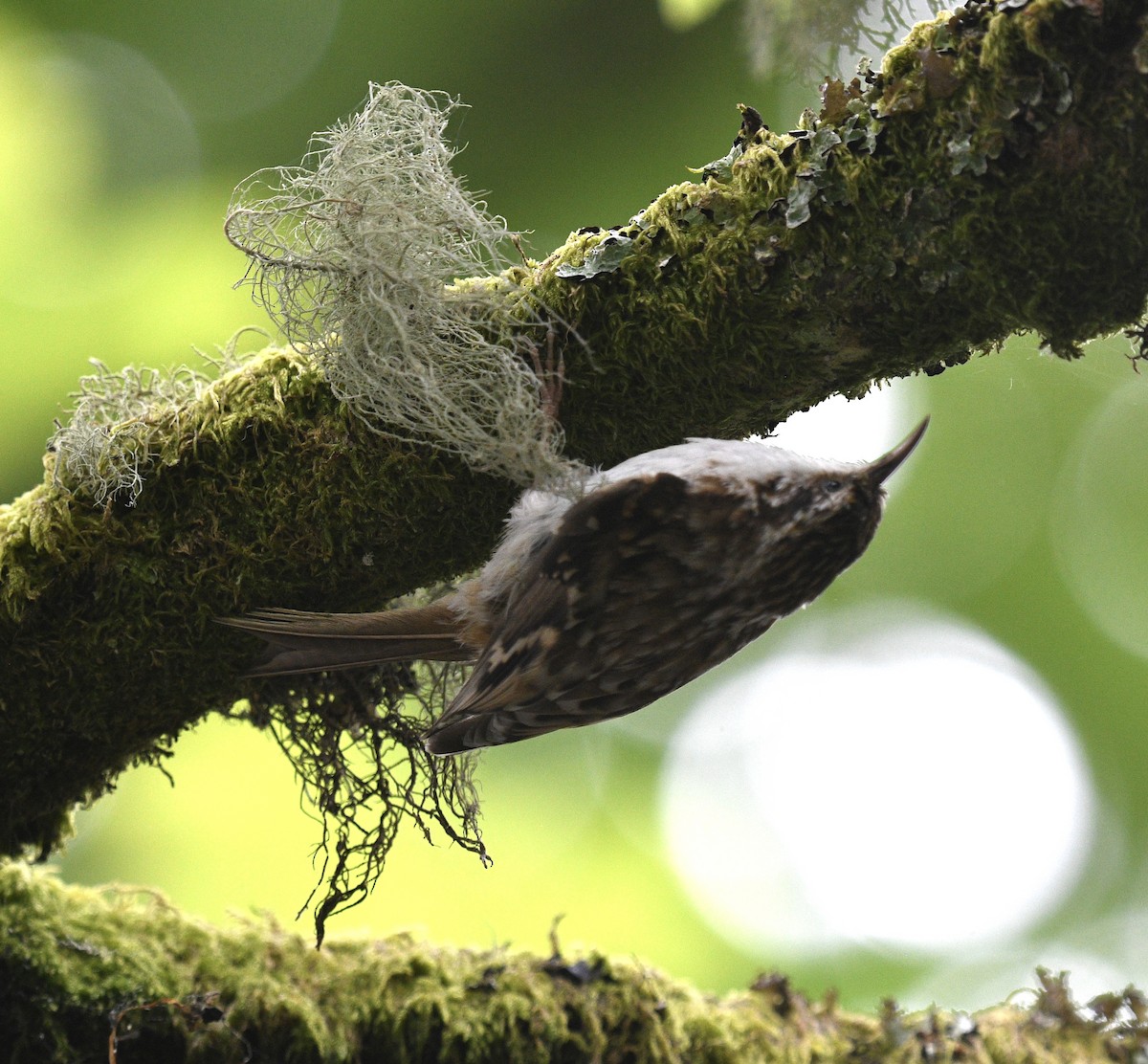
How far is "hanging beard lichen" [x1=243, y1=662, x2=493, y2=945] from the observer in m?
2.60

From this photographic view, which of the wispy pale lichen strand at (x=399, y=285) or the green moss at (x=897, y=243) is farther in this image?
the wispy pale lichen strand at (x=399, y=285)

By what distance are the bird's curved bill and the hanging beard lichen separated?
3.94 ft

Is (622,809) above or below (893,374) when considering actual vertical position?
above

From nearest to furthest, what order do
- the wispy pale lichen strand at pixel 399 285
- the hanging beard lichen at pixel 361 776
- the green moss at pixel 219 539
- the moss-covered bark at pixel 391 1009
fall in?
the wispy pale lichen strand at pixel 399 285
the green moss at pixel 219 539
the moss-covered bark at pixel 391 1009
the hanging beard lichen at pixel 361 776

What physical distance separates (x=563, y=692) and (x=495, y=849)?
2.89 m

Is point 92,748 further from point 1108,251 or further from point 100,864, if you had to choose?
point 100,864

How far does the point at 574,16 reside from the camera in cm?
444

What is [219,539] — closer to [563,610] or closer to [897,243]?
[563,610]

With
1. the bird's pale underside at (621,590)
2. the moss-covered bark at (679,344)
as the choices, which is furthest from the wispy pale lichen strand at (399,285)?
the bird's pale underside at (621,590)

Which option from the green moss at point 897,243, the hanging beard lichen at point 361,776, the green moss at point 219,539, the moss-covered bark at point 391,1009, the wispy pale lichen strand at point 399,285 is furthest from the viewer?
the hanging beard lichen at point 361,776

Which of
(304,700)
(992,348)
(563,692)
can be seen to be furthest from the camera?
(304,700)

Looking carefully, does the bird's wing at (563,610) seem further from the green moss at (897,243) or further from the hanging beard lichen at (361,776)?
the hanging beard lichen at (361,776)

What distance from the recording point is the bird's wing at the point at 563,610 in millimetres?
2207

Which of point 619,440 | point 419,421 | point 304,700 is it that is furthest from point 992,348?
point 304,700
